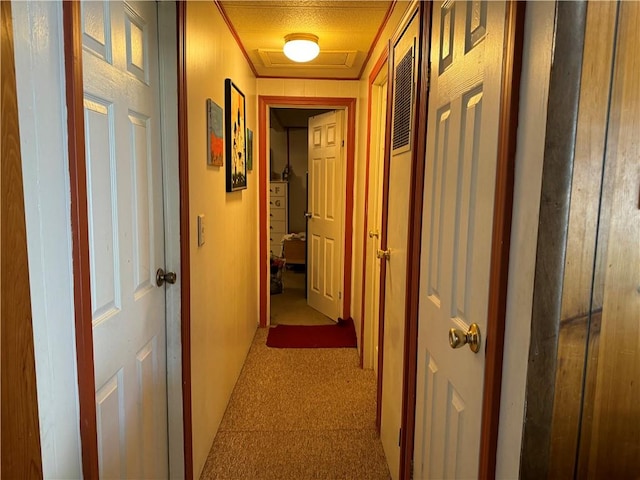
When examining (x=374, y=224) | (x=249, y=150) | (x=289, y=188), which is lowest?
(x=374, y=224)

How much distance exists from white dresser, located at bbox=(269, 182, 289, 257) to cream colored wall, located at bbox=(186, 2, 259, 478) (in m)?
3.30

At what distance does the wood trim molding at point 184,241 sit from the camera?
1525mm

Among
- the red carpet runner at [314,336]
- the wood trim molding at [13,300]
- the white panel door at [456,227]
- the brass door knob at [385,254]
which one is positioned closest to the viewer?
the wood trim molding at [13,300]

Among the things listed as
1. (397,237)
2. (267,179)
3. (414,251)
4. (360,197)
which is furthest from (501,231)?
(267,179)

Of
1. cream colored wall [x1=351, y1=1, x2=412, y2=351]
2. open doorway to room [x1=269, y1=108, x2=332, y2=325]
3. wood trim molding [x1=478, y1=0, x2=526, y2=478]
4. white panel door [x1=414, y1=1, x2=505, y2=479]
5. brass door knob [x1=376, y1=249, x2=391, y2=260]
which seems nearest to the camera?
wood trim molding [x1=478, y1=0, x2=526, y2=478]

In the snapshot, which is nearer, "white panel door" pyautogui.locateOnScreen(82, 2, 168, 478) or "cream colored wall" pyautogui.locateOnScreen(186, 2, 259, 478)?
"white panel door" pyautogui.locateOnScreen(82, 2, 168, 478)

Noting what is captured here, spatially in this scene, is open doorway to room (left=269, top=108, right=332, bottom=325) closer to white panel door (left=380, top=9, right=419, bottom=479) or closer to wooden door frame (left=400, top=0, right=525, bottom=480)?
white panel door (left=380, top=9, right=419, bottom=479)

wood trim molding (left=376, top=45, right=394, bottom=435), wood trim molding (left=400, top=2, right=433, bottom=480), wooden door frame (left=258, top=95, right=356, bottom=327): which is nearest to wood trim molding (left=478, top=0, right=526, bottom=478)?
wood trim molding (left=400, top=2, right=433, bottom=480)

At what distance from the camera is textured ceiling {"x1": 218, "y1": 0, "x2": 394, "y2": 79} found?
212cm

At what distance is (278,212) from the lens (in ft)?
21.0

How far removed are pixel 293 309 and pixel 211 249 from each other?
8.04ft

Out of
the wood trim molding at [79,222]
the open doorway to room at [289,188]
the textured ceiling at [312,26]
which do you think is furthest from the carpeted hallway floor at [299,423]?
the open doorway to room at [289,188]

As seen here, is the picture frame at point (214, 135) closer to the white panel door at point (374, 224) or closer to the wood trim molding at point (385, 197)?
the wood trim molding at point (385, 197)

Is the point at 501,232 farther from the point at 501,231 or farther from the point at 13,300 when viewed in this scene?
the point at 13,300
